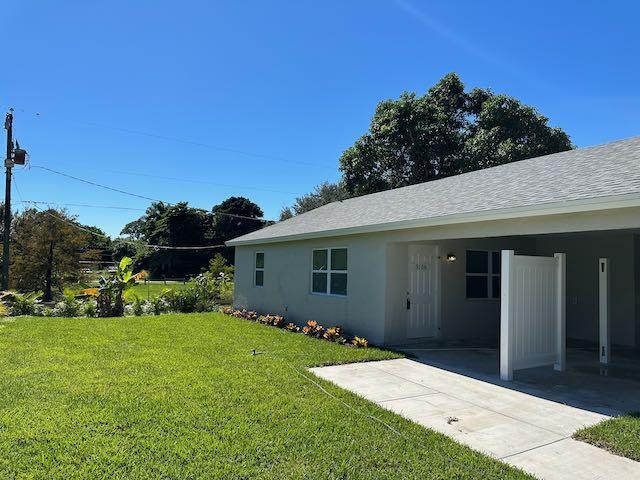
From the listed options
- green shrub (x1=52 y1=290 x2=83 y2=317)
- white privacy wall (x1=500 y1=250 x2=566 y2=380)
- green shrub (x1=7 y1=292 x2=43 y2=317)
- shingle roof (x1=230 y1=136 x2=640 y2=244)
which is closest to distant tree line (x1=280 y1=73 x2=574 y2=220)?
shingle roof (x1=230 y1=136 x2=640 y2=244)

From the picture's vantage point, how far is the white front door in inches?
412

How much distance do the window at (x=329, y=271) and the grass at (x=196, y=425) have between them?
3394 mm

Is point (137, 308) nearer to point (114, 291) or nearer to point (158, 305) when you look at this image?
point (158, 305)

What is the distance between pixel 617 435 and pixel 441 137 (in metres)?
25.2

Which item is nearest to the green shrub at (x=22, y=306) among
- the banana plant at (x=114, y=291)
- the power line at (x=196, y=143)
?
the banana plant at (x=114, y=291)

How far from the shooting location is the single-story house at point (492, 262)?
6.84 metres

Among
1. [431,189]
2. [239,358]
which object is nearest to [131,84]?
[431,189]

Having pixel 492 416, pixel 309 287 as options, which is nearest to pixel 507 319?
pixel 492 416

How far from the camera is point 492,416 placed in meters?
5.18

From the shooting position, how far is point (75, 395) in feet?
17.9

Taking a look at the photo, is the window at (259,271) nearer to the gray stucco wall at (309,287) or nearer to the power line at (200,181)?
the gray stucco wall at (309,287)

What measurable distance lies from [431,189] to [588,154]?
12.9 feet

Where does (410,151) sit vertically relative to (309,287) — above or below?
above

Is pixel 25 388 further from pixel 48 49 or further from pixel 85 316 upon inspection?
pixel 48 49
